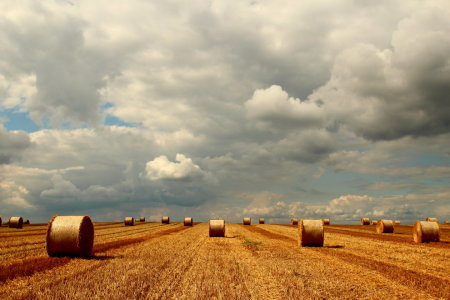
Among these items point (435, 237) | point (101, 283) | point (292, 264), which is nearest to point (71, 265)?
point (101, 283)

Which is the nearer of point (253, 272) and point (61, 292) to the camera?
point (61, 292)

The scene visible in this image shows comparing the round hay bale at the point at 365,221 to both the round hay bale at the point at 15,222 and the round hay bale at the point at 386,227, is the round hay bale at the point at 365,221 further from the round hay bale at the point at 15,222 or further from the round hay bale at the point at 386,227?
the round hay bale at the point at 15,222

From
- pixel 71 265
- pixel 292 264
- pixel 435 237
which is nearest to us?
pixel 71 265

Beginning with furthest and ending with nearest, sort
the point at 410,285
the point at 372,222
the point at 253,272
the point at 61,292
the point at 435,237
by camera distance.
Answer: the point at 372,222 < the point at 435,237 < the point at 253,272 < the point at 410,285 < the point at 61,292

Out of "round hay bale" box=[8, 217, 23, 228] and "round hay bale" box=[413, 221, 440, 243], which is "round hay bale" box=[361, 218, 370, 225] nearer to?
"round hay bale" box=[413, 221, 440, 243]

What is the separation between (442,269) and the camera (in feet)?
43.3

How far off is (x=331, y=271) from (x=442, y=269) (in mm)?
4349

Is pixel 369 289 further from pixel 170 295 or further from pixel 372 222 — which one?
pixel 372 222

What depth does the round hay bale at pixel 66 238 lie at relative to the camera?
48.1 ft

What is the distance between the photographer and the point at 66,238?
14750 millimetres

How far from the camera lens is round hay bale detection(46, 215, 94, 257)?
14672 millimetres

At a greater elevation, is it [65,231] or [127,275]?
[65,231]

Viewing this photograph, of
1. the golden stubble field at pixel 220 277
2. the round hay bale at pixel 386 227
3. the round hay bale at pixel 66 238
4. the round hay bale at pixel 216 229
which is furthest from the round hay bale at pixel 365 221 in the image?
the round hay bale at pixel 66 238

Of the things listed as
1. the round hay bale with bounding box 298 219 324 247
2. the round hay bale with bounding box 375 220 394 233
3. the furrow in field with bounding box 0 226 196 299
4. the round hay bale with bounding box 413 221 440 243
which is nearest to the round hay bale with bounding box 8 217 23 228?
the furrow in field with bounding box 0 226 196 299
